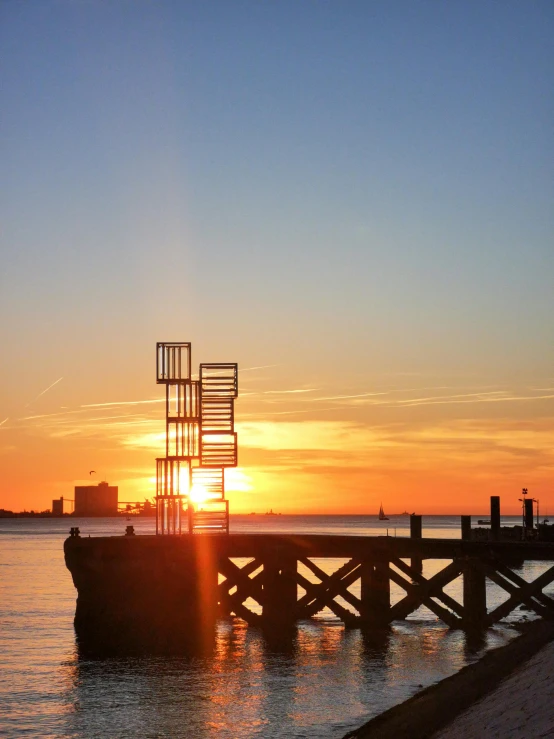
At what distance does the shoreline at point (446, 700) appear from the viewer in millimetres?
20828

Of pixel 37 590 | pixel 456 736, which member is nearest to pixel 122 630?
pixel 456 736

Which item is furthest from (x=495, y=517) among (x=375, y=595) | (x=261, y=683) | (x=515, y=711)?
(x=515, y=711)

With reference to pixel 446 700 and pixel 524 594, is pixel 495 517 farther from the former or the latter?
pixel 446 700

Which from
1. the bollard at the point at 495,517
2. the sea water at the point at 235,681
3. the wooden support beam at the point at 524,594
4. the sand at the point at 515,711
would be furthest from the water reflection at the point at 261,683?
the bollard at the point at 495,517

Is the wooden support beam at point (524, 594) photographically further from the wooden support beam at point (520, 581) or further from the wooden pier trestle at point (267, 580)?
the wooden support beam at point (520, 581)

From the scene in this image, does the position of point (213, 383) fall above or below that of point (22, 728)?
above

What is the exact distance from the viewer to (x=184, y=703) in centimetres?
2578

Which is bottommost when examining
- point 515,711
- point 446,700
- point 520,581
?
point 446,700

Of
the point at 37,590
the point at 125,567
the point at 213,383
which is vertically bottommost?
the point at 37,590

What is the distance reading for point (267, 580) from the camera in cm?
3994

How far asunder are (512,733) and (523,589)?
822 inches

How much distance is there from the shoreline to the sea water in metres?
1.11

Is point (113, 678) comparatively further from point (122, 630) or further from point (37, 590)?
point (37, 590)

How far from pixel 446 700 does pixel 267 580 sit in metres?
17.3
